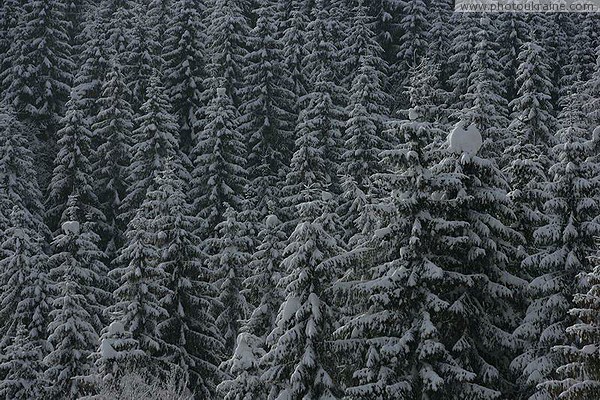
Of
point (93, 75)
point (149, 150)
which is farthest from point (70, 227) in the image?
point (93, 75)

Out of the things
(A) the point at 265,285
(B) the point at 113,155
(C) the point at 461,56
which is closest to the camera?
(A) the point at 265,285

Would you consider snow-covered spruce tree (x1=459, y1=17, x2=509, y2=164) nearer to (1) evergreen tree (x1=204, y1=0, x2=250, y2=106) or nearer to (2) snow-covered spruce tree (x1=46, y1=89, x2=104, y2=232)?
(1) evergreen tree (x1=204, y1=0, x2=250, y2=106)

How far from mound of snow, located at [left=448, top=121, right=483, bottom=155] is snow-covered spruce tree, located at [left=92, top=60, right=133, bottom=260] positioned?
23293 mm

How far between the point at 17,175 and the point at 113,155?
17.3 ft

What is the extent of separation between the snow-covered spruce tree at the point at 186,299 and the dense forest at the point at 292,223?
0.08 m

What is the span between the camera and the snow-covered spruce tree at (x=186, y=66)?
4169 centimetres

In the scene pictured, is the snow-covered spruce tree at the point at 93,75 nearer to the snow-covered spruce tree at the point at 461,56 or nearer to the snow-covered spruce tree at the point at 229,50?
the snow-covered spruce tree at the point at 229,50

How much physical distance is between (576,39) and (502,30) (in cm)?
496

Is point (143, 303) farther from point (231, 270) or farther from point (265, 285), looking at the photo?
point (231, 270)

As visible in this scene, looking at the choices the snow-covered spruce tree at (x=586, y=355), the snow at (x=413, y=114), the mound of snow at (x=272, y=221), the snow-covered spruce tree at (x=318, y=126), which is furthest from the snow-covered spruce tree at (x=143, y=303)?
the snow-covered spruce tree at (x=586, y=355)

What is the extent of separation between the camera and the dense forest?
53.3 feet

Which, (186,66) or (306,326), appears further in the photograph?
(186,66)

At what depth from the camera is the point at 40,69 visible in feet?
144

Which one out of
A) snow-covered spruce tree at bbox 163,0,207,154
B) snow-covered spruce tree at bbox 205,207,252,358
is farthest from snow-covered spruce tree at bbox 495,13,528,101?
snow-covered spruce tree at bbox 205,207,252,358
